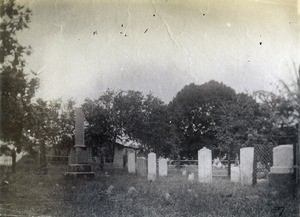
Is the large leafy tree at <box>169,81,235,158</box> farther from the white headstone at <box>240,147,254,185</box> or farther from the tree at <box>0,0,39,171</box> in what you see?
the tree at <box>0,0,39,171</box>

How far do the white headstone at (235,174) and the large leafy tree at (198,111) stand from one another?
48 cm

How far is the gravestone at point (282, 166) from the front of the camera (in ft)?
13.2

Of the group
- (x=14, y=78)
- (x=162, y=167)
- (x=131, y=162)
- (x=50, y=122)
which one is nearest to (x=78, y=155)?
(x=50, y=122)

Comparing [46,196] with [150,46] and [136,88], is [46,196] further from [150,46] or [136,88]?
[150,46]

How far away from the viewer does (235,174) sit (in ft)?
14.8

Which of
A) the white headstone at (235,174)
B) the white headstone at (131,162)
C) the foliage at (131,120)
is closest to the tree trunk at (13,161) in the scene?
the foliage at (131,120)

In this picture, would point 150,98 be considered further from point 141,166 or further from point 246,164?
point 246,164

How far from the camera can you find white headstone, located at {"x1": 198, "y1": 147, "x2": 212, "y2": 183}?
165 inches

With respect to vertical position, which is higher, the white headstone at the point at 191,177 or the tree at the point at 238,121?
the tree at the point at 238,121

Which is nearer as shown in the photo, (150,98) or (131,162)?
(150,98)

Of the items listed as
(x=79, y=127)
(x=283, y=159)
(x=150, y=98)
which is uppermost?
(x=150, y=98)

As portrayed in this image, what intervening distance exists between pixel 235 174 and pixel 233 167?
0.53ft

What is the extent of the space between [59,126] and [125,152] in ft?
2.70

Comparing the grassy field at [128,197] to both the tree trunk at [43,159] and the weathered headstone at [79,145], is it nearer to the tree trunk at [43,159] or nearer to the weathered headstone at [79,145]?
the tree trunk at [43,159]
